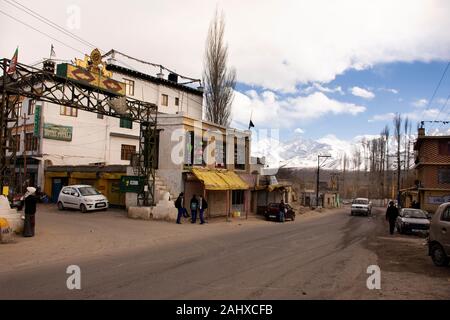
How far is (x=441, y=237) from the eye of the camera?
32.7ft

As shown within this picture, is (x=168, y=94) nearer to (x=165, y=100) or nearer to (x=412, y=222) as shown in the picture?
(x=165, y=100)

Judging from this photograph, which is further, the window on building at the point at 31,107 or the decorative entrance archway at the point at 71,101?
the window on building at the point at 31,107

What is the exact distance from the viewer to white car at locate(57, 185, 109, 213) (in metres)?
25.4

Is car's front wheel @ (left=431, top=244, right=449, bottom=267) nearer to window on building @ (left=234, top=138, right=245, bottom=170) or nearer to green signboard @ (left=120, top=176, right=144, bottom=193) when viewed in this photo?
green signboard @ (left=120, top=176, right=144, bottom=193)

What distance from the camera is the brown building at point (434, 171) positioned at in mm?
39594

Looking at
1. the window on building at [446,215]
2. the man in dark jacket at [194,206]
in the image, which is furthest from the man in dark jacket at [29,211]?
the window on building at [446,215]

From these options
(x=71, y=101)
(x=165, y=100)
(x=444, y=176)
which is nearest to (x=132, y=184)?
(x=71, y=101)

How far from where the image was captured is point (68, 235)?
1526 centimetres

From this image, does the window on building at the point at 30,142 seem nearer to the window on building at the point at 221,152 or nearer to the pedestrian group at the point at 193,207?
the window on building at the point at 221,152

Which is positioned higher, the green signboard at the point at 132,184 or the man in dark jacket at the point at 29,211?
the green signboard at the point at 132,184

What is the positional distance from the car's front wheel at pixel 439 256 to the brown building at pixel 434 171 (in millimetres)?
33342

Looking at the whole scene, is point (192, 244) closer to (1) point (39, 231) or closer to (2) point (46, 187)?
(1) point (39, 231)

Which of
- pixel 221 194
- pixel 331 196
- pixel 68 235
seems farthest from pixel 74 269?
pixel 331 196

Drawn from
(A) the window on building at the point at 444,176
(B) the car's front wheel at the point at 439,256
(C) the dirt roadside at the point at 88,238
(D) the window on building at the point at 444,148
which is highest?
(D) the window on building at the point at 444,148
